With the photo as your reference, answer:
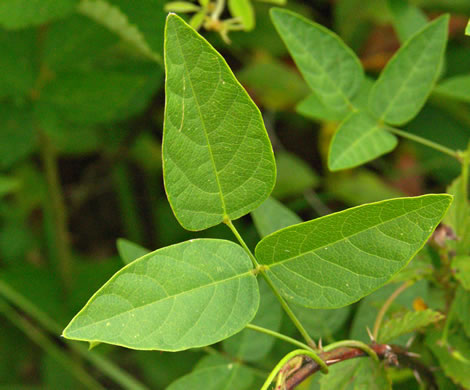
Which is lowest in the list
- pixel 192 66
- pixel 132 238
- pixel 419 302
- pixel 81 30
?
pixel 132 238

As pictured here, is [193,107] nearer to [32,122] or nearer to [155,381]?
[32,122]

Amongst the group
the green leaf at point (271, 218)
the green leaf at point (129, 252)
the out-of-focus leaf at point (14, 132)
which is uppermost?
the green leaf at point (271, 218)

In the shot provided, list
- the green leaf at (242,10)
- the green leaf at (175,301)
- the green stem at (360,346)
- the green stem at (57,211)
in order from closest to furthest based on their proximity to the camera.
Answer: the green leaf at (175,301) → the green stem at (360,346) → the green leaf at (242,10) → the green stem at (57,211)

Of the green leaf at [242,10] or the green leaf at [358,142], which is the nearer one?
the green leaf at [358,142]

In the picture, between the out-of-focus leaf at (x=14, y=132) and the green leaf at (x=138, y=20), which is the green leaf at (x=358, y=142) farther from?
the out-of-focus leaf at (x=14, y=132)

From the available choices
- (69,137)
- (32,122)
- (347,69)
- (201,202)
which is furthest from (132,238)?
(201,202)

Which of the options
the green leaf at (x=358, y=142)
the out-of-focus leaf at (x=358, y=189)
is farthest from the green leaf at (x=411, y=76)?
the out-of-focus leaf at (x=358, y=189)

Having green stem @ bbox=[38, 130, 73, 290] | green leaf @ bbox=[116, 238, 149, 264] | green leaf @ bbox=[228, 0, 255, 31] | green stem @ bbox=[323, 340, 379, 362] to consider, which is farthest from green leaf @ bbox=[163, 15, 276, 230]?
green stem @ bbox=[38, 130, 73, 290]
